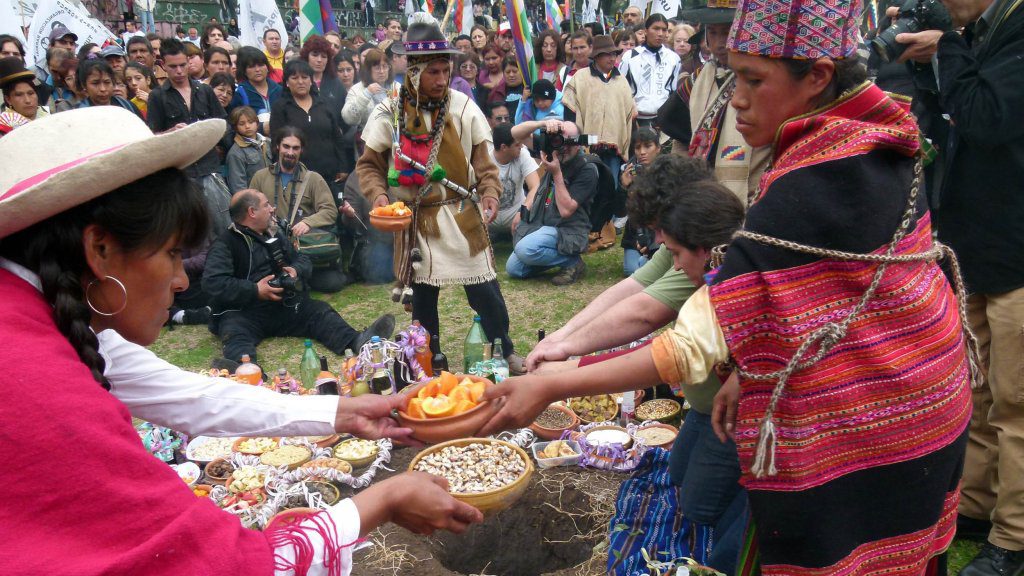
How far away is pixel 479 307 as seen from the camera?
5.88 meters

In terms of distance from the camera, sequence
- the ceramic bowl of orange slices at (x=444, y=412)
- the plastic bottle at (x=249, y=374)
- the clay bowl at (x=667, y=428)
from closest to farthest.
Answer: the ceramic bowl of orange slices at (x=444, y=412)
the clay bowl at (x=667, y=428)
the plastic bottle at (x=249, y=374)

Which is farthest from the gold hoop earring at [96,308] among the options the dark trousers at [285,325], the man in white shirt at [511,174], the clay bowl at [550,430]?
the man in white shirt at [511,174]

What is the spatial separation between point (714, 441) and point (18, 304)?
2.60 metres

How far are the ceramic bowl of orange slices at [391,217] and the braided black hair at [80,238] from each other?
351 cm

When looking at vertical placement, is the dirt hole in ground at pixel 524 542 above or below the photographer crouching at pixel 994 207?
below

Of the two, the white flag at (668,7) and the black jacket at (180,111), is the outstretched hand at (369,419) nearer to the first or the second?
the black jacket at (180,111)

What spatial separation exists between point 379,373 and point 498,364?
0.88m

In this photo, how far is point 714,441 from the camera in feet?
10.2

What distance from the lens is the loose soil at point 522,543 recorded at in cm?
355

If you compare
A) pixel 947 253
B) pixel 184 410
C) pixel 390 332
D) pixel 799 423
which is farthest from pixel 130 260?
pixel 390 332

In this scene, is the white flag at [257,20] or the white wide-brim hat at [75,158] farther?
the white flag at [257,20]

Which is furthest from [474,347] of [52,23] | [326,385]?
[52,23]

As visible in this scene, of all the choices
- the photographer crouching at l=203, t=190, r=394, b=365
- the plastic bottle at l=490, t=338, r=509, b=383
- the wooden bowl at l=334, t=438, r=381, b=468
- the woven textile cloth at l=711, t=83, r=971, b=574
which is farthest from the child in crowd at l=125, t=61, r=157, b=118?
the woven textile cloth at l=711, t=83, r=971, b=574

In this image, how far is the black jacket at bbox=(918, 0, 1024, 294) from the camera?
3020 millimetres
